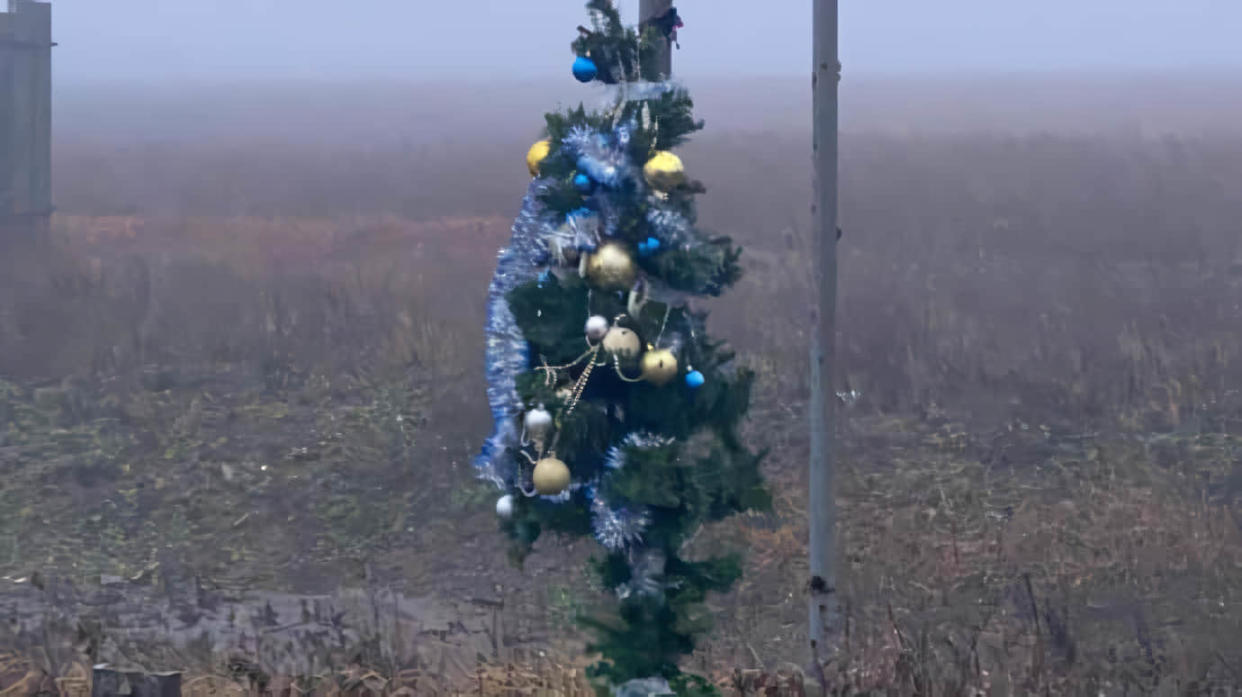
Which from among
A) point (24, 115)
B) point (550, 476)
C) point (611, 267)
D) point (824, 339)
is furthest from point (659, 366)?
point (24, 115)

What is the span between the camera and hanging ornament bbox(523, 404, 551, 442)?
5.79m

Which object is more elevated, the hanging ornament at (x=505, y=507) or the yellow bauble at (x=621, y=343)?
the yellow bauble at (x=621, y=343)

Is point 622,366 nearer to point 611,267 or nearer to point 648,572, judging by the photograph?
point 611,267

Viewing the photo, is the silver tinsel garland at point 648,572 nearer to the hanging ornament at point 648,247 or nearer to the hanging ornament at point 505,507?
the hanging ornament at point 505,507

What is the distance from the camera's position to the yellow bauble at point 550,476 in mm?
5754

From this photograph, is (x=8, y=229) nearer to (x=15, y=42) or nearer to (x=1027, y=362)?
(x=15, y=42)

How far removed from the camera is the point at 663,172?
5.78m

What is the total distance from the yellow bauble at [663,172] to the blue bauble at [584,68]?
0.45 metres

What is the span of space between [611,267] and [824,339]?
1278 millimetres

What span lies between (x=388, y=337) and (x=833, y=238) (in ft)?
28.8

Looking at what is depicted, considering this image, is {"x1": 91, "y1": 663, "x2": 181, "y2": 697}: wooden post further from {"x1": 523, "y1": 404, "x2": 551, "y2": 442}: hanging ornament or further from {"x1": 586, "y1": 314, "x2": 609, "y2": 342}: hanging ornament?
{"x1": 586, "y1": 314, "x2": 609, "y2": 342}: hanging ornament

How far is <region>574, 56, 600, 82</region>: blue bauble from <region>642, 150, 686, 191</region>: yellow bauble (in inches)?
17.8

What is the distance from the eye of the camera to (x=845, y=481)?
11250 mm

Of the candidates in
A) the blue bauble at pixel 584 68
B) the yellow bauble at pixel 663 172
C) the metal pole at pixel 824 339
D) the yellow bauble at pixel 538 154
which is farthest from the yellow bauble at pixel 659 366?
the blue bauble at pixel 584 68
